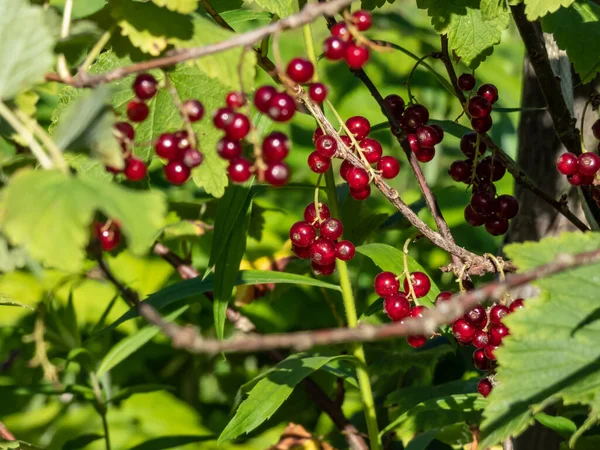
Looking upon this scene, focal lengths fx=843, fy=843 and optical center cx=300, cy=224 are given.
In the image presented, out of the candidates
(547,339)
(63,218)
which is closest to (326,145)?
(547,339)

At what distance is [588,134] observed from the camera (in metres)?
1.61

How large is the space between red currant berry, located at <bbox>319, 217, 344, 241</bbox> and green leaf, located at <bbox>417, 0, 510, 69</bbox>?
0.33 metres

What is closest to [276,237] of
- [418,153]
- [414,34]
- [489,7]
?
[414,34]

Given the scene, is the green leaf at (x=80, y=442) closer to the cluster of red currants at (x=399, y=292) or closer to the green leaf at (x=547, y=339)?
the cluster of red currants at (x=399, y=292)

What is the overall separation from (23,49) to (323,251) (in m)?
0.57

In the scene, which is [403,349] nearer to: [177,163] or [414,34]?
[177,163]

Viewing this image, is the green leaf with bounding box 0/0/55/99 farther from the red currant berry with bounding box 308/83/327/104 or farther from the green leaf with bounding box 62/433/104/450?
the green leaf with bounding box 62/433/104/450

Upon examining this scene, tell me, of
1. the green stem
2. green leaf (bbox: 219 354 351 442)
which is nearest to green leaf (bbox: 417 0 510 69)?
the green stem

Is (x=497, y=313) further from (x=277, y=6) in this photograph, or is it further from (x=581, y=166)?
(x=277, y=6)

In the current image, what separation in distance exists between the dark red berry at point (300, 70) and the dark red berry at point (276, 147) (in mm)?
76

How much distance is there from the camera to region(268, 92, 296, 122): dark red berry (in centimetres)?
84

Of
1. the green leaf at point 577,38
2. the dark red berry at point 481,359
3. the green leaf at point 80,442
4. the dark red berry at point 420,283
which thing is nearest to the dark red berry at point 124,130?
the dark red berry at point 420,283

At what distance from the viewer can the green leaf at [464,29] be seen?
4.24ft

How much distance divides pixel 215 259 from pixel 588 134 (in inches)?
31.1
